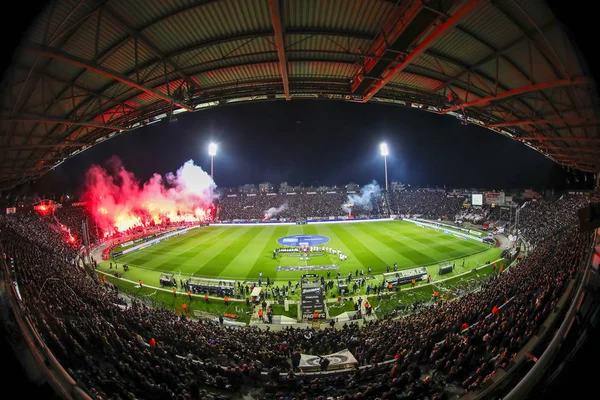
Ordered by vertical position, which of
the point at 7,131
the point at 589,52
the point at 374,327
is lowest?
the point at 374,327

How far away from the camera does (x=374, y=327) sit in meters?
14.9

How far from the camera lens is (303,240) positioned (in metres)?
42.7

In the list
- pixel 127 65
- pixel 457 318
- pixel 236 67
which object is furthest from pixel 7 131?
pixel 457 318

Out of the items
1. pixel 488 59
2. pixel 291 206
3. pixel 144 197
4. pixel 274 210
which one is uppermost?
pixel 488 59

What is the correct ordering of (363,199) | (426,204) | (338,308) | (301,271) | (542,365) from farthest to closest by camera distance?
(363,199) < (426,204) < (301,271) < (338,308) < (542,365)

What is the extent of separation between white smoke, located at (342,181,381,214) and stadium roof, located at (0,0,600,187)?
57.8 meters

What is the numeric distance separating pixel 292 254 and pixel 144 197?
171 feet

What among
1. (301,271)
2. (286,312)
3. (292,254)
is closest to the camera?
(286,312)

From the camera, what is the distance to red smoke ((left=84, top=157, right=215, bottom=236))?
182 ft

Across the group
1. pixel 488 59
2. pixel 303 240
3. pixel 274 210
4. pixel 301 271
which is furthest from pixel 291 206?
pixel 488 59

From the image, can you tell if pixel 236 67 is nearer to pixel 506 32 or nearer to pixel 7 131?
pixel 506 32

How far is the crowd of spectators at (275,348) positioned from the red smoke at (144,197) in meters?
44.8

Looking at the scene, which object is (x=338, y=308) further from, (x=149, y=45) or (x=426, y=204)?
(x=426, y=204)

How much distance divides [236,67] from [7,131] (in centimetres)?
1157
